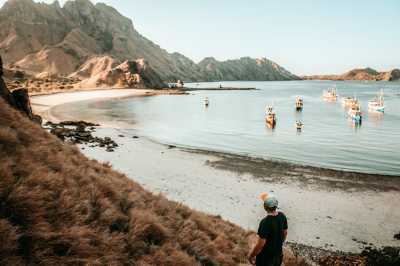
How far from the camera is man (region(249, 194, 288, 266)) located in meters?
5.92

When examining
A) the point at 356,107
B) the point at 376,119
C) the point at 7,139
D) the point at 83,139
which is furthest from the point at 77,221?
the point at 376,119

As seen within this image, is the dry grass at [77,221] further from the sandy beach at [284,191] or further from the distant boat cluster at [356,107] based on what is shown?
the distant boat cluster at [356,107]

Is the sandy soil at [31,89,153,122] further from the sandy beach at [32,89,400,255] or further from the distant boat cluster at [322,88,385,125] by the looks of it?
the distant boat cluster at [322,88,385,125]

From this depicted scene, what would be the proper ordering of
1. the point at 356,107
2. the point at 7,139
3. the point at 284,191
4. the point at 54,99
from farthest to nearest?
the point at 54,99, the point at 356,107, the point at 284,191, the point at 7,139

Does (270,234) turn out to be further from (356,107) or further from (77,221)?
(356,107)

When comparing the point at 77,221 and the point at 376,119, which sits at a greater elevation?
the point at 77,221

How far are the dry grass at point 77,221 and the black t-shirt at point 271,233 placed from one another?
1561 millimetres

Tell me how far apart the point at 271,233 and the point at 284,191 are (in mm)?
16167

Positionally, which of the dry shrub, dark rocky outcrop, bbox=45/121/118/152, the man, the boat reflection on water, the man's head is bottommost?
the boat reflection on water

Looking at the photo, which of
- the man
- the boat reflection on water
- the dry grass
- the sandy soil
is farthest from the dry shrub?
the boat reflection on water

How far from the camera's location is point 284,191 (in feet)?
70.4

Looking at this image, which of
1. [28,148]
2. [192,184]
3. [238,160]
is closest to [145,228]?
[28,148]

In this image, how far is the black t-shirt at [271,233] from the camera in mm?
5945

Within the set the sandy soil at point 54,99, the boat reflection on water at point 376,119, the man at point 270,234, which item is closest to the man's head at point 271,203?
the man at point 270,234
